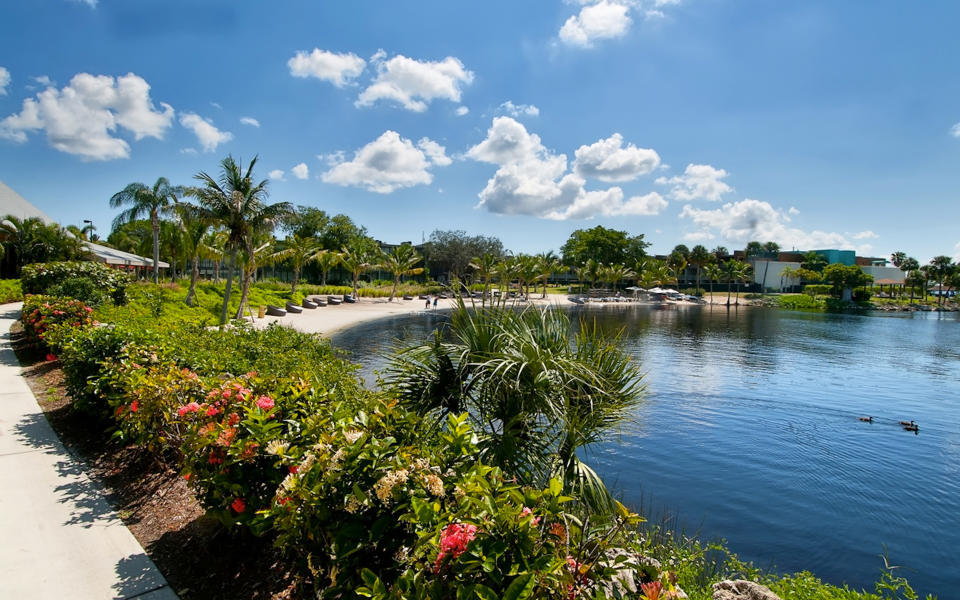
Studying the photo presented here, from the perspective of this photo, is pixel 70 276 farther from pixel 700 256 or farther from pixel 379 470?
pixel 700 256

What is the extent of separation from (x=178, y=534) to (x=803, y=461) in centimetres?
1321

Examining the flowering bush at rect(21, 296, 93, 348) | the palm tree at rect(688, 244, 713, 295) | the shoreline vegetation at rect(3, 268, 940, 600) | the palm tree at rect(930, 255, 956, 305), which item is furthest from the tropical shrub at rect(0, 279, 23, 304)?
the palm tree at rect(930, 255, 956, 305)

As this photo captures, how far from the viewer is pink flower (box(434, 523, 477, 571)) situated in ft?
6.32

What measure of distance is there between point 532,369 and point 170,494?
3674 mm

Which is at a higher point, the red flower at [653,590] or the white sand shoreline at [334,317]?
the red flower at [653,590]

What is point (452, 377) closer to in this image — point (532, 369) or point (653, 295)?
point (532, 369)

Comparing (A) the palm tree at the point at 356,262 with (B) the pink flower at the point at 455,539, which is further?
(A) the palm tree at the point at 356,262

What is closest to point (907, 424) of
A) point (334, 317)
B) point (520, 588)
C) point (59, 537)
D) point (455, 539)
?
point (520, 588)

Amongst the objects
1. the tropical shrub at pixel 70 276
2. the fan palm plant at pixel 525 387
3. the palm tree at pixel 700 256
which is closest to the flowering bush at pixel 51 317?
the tropical shrub at pixel 70 276

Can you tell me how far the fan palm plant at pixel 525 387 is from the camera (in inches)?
184

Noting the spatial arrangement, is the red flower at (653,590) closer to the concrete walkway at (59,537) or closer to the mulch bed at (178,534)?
the mulch bed at (178,534)

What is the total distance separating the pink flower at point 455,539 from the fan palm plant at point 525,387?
2432mm

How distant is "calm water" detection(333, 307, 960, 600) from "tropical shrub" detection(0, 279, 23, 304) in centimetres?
1518

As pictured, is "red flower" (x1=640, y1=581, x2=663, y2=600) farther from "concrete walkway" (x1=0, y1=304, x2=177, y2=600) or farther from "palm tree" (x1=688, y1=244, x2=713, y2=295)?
"palm tree" (x1=688, y1=244, x2=713, y2=295)
